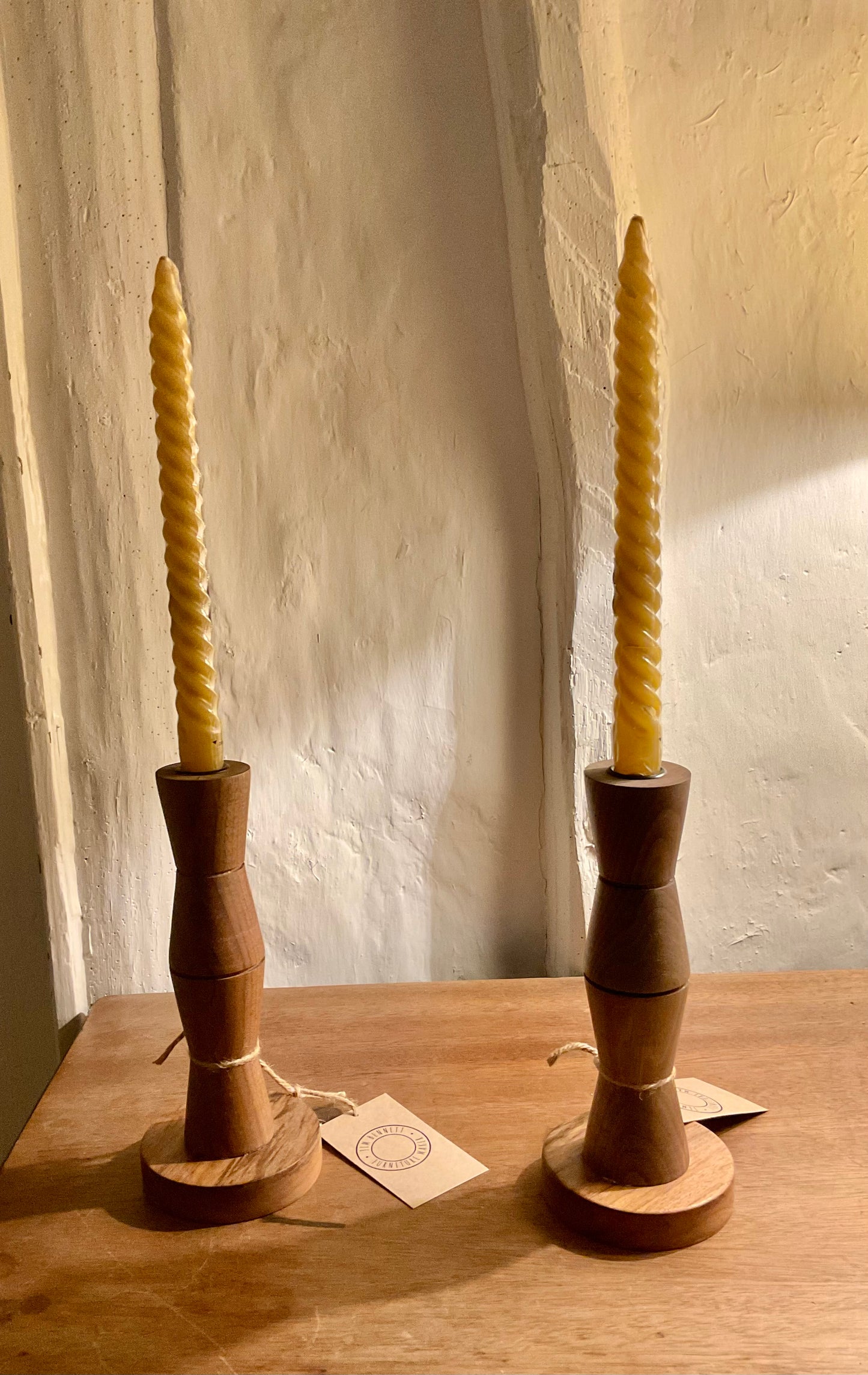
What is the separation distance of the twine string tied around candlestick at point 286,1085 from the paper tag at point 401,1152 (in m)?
0.01

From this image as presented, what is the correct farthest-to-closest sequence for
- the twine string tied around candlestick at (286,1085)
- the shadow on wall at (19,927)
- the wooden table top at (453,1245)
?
the shadow on wall at (19,927) < the twine string tied around candlestick at (286,1085) < the wooden table top at (453,1245)

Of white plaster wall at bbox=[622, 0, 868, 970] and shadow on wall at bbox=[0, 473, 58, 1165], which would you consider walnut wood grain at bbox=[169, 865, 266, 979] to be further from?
white plaster wall at bbox=[622, 0, 868, 970]

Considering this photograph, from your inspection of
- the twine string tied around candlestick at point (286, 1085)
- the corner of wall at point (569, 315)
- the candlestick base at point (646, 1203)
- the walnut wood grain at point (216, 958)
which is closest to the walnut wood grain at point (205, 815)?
the walnut wood grain at point (216, 958)

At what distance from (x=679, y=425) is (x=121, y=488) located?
48 cm

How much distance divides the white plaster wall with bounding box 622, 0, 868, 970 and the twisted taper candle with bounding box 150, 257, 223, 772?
0.47m

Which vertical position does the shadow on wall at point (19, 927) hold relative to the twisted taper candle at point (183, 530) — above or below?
below

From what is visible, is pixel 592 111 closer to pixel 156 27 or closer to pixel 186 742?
pixel 156 27

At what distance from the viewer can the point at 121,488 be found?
2.75 feet

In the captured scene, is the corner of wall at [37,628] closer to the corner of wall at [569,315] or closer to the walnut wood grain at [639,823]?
the corner of wall at [569,315]

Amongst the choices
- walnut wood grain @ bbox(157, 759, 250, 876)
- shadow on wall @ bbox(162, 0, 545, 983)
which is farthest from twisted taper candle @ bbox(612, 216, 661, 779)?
shadow on wall @ bbox(162, 0, 545, 983)

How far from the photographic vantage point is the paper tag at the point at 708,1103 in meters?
0.64

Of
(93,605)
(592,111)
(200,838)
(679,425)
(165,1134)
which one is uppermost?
(592,111)

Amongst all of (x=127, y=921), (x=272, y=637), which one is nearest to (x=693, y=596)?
(x=272, y=637)

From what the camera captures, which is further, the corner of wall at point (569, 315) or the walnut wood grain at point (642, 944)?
the corner of wall at point (569, 315)
